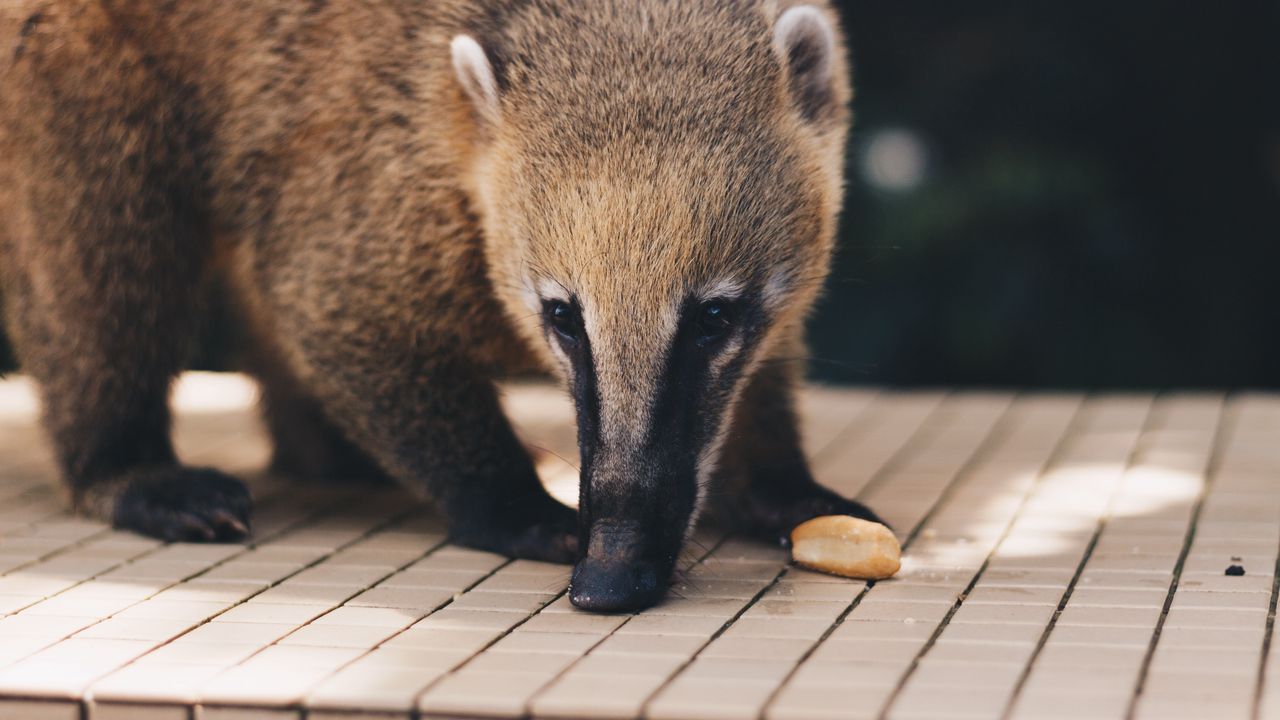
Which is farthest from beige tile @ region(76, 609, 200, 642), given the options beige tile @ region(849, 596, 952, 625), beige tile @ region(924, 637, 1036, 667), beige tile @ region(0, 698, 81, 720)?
beige tile @ region(924, 637, 1036, 667)

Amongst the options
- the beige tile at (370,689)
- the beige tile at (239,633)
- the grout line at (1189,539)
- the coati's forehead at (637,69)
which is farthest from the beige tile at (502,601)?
the grout line at (1189,539)

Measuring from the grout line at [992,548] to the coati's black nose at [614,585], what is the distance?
56 centimetres

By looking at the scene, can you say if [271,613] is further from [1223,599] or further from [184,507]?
[1223,599]

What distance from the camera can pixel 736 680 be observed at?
2.55 m

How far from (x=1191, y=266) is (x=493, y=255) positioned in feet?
13.4

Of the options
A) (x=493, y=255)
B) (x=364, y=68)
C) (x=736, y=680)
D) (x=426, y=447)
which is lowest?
(x=736, y=680)

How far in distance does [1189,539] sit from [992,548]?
464mm

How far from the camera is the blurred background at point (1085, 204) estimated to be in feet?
20.8

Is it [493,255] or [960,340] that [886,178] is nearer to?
[960,340]

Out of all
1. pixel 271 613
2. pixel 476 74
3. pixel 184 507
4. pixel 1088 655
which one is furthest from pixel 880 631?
pixel 184 507

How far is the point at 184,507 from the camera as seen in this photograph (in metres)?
3.78

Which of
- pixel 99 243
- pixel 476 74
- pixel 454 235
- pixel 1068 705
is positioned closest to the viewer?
pixel 1068 705

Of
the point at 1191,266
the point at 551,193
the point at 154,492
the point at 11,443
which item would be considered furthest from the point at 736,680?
the point at 1191,266

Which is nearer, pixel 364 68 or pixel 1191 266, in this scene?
pixel 364 68
